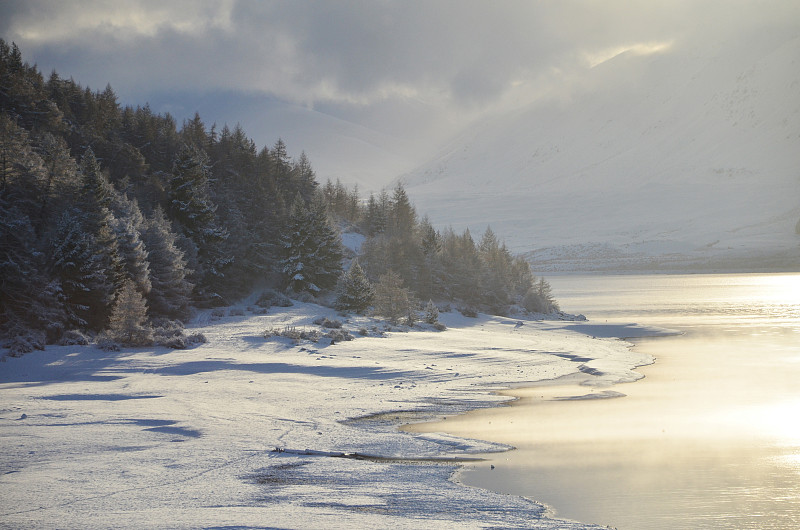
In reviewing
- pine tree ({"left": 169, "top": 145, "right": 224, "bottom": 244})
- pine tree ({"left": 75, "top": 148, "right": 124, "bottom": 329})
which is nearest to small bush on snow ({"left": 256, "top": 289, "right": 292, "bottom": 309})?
pine tree ({"left": 169, "top": 145, "right": 224, "bottom": 244})

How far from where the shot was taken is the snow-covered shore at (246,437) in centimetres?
996

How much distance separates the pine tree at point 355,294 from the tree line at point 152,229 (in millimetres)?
1314

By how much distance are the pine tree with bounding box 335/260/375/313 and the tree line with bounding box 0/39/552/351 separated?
1314 mm

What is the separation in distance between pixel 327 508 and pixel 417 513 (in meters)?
1.47

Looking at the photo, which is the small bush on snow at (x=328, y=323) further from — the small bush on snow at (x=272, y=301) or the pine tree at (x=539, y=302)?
the pine tree at (x=539, y=302)

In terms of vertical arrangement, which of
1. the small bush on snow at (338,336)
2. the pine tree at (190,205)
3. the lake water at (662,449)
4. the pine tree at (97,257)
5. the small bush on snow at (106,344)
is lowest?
the lake water at (662,449)

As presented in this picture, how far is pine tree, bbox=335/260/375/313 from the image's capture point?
48625 mm

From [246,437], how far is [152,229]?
29.7 m

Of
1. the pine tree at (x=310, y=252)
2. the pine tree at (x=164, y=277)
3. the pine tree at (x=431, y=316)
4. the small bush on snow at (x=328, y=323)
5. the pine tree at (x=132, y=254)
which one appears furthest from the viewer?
the pine tree at (x=310, y=252)

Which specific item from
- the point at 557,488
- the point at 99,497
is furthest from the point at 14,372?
the point at 557,488

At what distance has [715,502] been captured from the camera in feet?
37.6

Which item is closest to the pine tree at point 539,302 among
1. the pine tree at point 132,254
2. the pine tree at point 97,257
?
the pine tree at point 132,254

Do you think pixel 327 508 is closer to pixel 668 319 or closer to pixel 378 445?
pixel 378 445

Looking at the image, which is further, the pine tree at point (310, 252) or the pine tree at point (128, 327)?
the pine tree at point (310, 252)
